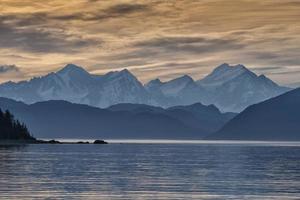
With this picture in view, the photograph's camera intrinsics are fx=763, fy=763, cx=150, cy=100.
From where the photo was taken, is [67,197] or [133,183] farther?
[133,183]

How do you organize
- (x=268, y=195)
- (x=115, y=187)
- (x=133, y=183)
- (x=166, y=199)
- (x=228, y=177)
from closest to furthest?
1. (x=166, y=199)
2. (x=268, y=195)
3. (x=115, y=187)
4. (x=133, y=183)
5. (x=228, y=177)

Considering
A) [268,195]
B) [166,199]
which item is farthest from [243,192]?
[166,199]

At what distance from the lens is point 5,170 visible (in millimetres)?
120938

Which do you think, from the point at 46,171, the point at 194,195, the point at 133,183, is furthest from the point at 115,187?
the point at 46,171

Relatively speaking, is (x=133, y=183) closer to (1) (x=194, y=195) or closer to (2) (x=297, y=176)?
(1) (x=194, y=195)

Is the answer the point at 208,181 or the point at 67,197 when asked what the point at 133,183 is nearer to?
the point at 208,181

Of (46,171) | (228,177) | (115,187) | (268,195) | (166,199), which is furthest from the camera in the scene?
(46,171)

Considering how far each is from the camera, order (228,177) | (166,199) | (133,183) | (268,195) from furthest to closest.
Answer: (228,177) < (133,183) < (268,195) < (166,199)

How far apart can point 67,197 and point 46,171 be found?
142 feet

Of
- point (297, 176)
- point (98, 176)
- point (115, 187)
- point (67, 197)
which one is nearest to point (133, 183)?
point (115, 187)

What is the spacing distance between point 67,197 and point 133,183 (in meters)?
20.4

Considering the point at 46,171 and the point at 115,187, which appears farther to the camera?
the point at 46,171

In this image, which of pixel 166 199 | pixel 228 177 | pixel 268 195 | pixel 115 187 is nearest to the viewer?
pixel 166 199

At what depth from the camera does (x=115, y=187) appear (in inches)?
3607
